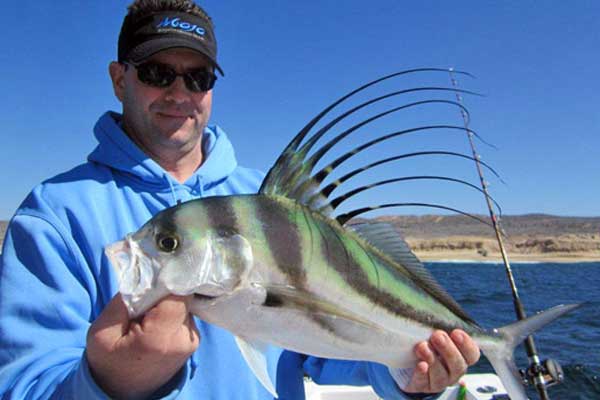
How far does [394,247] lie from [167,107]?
122 cm

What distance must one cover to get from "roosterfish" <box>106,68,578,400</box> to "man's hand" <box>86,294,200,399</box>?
0.05m

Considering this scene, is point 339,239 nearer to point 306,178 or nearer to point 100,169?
point 306,178

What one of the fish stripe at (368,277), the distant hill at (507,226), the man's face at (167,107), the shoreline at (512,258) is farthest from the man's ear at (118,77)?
the distant hill at (507,226)

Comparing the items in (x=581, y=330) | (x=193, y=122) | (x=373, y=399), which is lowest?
(x=581, y=330)

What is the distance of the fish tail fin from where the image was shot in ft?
7.73

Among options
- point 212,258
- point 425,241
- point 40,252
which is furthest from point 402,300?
point 425,241

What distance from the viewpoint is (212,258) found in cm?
166

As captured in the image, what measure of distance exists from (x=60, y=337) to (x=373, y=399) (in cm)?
455

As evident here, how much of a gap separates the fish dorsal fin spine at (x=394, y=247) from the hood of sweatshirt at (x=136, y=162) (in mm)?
887

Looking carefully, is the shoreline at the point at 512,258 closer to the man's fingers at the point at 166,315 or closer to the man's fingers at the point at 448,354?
the man's fingers at the point at 448,354

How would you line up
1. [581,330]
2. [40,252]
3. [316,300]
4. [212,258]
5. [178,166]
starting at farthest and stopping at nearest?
[581,330] < [178,166] < [40,252] < [316,300] < [212,258]

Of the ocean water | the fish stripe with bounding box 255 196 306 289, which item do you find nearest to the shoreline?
the ocean water

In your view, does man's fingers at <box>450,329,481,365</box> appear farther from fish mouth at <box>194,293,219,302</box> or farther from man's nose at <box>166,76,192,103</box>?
man's nose at <box>166,76,192,103</box>

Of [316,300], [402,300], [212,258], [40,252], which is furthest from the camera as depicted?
[402,300]
